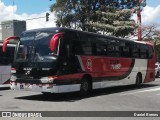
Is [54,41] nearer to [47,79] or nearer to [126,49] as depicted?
[47,79]

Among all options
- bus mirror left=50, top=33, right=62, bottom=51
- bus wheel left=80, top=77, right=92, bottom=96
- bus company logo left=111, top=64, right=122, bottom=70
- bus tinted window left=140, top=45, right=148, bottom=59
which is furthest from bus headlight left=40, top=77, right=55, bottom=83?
bus tinted window left=140, top=45, right=148, bottom=59

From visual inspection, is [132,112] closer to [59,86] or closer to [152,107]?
[152,107]

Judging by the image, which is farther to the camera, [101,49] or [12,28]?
[12,28]

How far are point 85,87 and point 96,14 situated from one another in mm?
29421

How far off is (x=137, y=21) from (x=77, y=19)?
7.01 m

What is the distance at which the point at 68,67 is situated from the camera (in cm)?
1634

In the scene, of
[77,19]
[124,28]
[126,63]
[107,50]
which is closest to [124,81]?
[126,63]

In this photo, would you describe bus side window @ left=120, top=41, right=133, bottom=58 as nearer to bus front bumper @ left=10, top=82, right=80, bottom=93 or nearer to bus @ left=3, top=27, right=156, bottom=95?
bus @ left=3, top=27, right=156, bottom=95

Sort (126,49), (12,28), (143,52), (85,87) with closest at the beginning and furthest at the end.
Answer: (85,87)
(126,49)
(143,52)
(12,28)

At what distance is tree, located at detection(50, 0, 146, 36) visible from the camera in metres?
44.3

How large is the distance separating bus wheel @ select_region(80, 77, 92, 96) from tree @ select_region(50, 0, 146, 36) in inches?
1023

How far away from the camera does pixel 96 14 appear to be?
152ft

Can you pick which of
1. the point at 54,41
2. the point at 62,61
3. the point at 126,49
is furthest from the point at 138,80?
the point at 54,41

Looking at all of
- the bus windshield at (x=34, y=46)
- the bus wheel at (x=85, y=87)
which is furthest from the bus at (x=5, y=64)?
the bus wheel at (x=85, y=87)
